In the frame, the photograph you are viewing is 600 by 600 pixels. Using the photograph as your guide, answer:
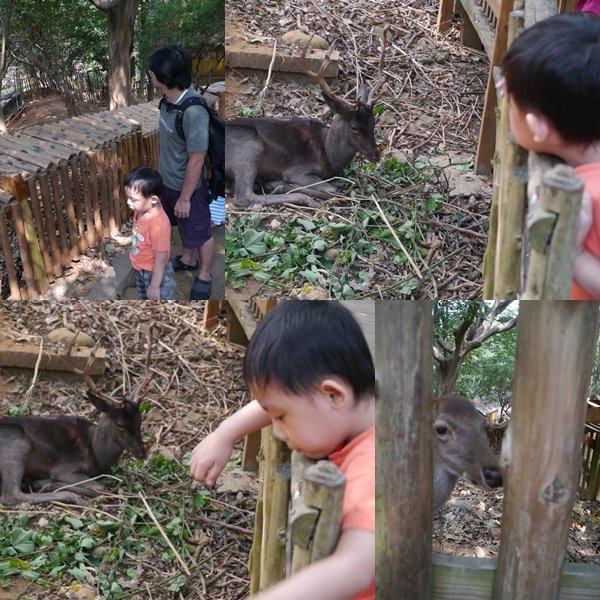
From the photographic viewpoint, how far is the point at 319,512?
121 cm

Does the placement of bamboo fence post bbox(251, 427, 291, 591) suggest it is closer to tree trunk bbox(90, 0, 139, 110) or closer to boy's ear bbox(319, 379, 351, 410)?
boy's ear bbox(319, 379, 351, 410)

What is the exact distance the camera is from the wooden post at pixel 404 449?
1242 millimetres

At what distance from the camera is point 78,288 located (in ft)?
13.9

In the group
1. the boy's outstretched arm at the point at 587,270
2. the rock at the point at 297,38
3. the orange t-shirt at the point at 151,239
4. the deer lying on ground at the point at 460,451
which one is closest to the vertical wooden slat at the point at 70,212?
the orange t-shirt at the point at 151,239

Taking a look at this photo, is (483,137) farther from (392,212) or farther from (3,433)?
(3,433)

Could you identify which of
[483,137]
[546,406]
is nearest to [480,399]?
[546,406]

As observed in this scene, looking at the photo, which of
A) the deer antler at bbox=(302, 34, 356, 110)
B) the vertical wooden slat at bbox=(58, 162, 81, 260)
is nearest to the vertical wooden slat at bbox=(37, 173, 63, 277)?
the vertical wooden slat at bbox=(58, 162, 81, 260)

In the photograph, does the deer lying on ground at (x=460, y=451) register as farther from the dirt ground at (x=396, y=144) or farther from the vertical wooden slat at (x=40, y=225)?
the vertical wooden slat at (x=40, y=225)

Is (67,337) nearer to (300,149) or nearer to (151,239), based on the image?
(151,239)

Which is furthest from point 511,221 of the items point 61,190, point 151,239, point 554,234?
point 61,190

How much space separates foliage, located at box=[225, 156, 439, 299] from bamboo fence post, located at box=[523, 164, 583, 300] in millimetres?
1808

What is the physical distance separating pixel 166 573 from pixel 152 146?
104 inches

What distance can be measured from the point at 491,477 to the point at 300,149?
225cm

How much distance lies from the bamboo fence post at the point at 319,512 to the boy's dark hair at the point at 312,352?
17cm
